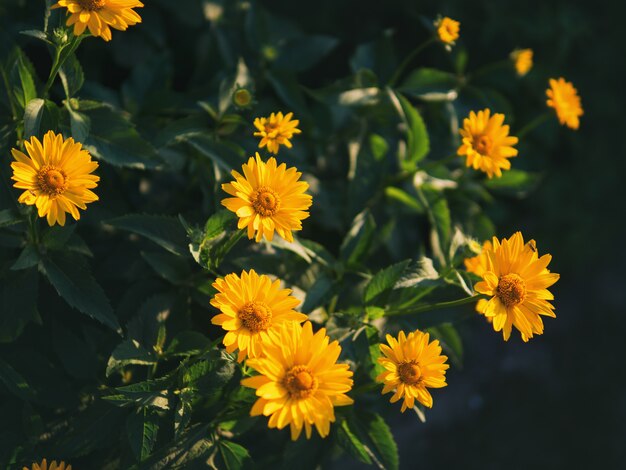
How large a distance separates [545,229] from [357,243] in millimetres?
1468

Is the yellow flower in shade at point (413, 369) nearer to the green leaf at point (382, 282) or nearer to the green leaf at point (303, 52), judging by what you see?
the green leaf at point (382, 282)

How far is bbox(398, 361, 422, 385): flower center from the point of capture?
1.33 meters

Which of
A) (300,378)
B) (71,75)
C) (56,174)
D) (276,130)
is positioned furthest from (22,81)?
(300,378)

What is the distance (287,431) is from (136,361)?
0.61 m

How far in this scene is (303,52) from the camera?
7.12ft

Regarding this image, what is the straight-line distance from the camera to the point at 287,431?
1.92 metres

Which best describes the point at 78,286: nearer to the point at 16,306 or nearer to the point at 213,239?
the point at 16,306

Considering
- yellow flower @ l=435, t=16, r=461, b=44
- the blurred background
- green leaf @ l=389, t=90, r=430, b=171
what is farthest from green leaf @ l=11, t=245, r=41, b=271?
yellow flower @ l=435, t=16, r=461, b=44

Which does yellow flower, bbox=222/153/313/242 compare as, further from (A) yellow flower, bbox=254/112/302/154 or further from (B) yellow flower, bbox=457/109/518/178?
(B) yellow flower, bbox=457/109/518/178

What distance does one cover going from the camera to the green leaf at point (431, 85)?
2.04 m

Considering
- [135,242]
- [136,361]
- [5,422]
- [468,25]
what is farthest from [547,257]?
[468,25]

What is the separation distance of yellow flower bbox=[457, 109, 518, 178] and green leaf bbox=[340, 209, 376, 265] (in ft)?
1.06

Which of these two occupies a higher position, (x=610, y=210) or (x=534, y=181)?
(x=534, y=181)

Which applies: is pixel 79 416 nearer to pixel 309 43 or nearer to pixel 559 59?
pixel 309 43
